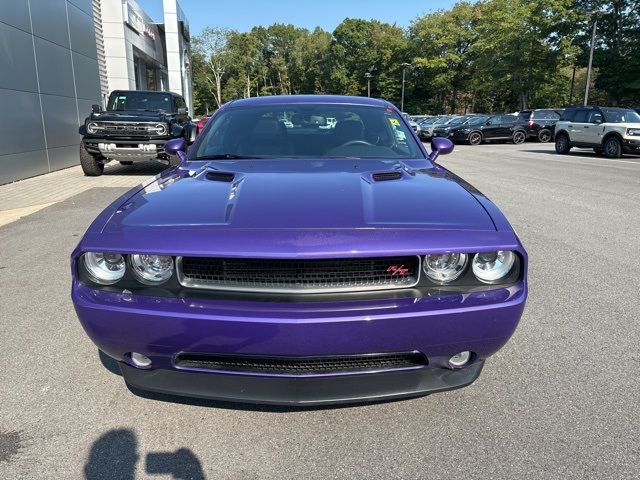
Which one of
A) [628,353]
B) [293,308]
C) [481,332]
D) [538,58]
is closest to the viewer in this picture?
[293,308]

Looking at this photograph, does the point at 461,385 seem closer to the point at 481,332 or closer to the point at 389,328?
the point at 481,332

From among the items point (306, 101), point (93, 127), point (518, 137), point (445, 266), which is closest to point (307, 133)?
point (306, 101)

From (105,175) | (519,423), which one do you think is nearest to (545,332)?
(519,423)

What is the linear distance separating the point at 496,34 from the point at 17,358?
136ft

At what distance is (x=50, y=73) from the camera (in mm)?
12562

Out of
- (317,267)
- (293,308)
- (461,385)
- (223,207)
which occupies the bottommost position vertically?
(461,385)

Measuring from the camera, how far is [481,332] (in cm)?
202

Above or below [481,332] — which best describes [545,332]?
below

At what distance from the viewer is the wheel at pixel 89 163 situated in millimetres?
11258

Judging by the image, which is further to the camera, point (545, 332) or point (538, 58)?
point (538, 58)

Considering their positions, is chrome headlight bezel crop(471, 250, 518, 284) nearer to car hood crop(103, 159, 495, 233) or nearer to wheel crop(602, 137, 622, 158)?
car hood crop(103, 159, 495, 233)

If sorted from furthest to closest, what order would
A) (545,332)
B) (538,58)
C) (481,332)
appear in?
(538,58), (545,332), (481,332)

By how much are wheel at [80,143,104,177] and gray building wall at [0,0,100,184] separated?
47.7 inches

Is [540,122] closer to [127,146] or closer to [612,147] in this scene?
[612,147]
